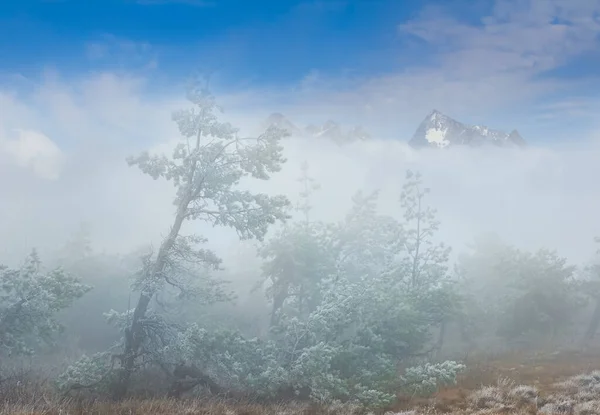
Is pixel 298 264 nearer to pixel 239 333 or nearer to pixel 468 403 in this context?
pixel 239 333

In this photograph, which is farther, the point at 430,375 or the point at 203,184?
the point at 203,184

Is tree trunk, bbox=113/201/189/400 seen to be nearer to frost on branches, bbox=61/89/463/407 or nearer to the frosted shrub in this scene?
frost on branches, bbox=61/89/463/407

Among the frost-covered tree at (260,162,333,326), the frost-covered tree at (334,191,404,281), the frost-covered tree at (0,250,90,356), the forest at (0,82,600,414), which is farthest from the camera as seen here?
the frost-covered tree at (334,191,404,281)

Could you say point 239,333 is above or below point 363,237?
below

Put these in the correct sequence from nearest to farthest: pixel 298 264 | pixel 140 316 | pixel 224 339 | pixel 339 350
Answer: pixel 339 350
pixel 224 339
pixel 140 316
pixel 298 264

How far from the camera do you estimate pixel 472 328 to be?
3247 centimetres

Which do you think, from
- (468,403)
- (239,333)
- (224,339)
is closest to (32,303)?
(224,339)

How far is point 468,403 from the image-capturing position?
13906mm

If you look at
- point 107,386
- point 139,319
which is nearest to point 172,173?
point 139,319

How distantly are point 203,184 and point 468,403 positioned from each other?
11.1 meters

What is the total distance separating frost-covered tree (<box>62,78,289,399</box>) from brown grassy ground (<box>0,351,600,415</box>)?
156 inches

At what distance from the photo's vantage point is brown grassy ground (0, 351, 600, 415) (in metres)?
10.5

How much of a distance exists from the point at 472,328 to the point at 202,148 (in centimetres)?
Answer: 2588

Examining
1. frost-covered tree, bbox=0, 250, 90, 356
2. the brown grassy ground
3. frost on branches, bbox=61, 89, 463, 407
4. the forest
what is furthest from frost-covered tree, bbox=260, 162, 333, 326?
frost-covered tree, bbox=0, 250, 90, 356
